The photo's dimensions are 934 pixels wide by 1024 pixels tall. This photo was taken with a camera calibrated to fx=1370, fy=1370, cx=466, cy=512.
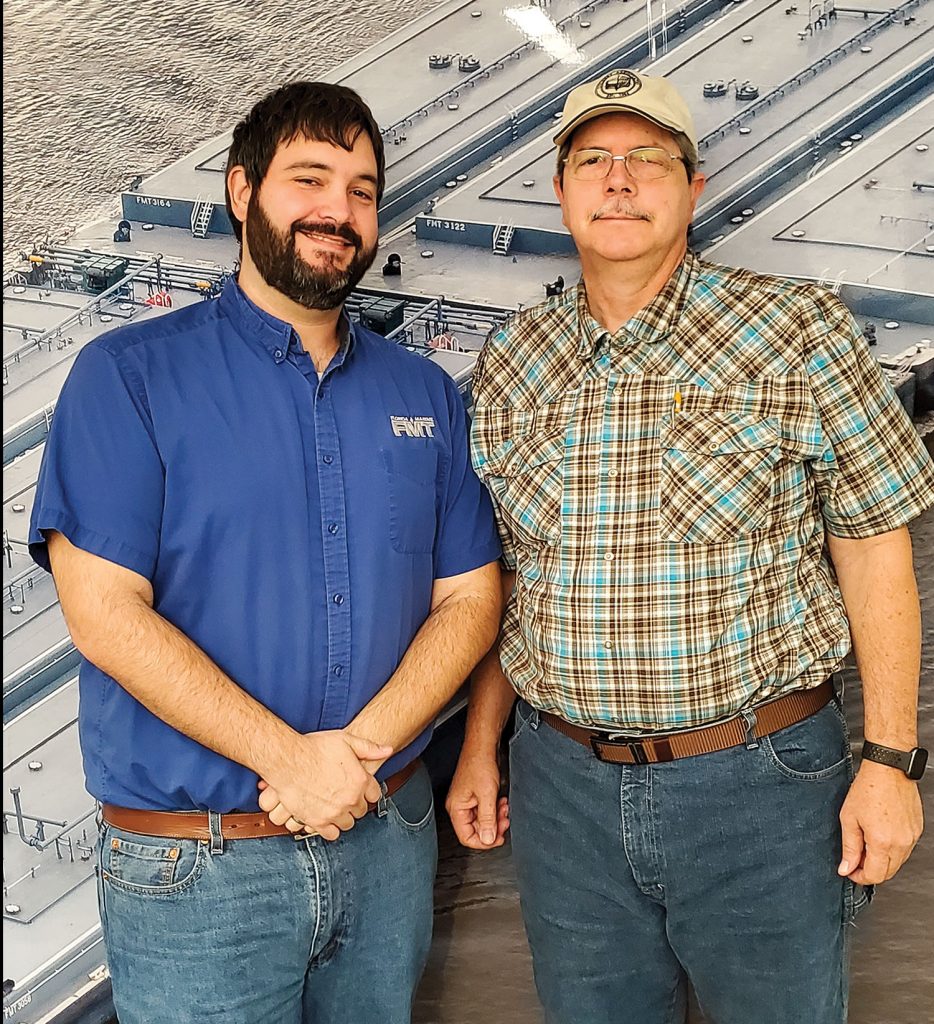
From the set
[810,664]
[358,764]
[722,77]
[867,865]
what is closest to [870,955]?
[867,865]

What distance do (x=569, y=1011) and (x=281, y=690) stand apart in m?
0.66

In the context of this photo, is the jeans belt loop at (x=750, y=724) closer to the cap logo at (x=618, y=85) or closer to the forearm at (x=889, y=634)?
the forearm at (x=889, y=634)

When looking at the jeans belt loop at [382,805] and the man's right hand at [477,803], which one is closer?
the jeans belt loop at [382,805]

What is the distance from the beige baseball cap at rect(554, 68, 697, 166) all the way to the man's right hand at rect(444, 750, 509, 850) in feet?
2.95

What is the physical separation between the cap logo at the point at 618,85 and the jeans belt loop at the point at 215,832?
1054mm

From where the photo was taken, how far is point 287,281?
169 centimetres

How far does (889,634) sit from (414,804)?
0.66 m

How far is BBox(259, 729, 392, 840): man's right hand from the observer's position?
1615mm

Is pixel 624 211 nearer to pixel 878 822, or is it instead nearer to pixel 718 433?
pixel 718 433

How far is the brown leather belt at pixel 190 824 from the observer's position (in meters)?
1.65

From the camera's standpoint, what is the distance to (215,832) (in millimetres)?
1645

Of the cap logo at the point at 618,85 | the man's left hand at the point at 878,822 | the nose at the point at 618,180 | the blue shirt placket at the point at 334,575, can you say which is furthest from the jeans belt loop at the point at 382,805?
the cap logo at the point at 618,85

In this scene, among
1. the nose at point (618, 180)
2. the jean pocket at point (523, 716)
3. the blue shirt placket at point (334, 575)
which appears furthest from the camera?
the jean pocket at point (523, 716)

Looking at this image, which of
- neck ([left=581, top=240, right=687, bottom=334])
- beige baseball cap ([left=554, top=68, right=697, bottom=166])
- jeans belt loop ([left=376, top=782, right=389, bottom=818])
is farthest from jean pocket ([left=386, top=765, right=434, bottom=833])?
beige baseball cap ([left=554, top=68, right=697, bottom=166])
